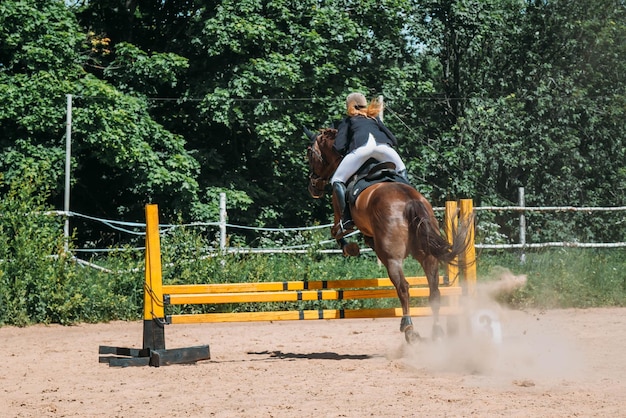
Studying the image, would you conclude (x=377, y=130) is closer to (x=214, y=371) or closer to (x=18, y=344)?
(x=214, y=371)

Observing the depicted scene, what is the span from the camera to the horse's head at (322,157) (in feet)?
33.2

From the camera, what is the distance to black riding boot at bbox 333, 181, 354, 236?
9.44 m

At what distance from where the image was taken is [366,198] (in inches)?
356

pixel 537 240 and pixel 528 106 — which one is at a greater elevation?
pixel 528 106

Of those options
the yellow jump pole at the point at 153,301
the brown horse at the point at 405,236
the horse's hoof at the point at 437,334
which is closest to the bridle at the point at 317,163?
the brown horse at the point at 405,236

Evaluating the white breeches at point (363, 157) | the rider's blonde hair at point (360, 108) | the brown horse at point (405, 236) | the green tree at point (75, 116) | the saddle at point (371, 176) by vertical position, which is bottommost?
the brown horse at point (405, 236)

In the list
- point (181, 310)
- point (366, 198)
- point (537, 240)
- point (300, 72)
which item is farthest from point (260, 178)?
point (366, 198)

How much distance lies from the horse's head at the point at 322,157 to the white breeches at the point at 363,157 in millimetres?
585

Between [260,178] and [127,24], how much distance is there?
523 cm

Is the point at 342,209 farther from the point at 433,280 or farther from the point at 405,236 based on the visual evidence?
the point at 433,280

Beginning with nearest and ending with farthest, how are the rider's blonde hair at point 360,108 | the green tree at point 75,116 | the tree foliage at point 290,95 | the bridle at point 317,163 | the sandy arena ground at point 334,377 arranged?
the sandy arena ground at point 334,377 < the rider's blonde hair at point 360,108 < the bridle at point 317,163 < the green tree at point 75,116 < the tree foliage at point 290,95

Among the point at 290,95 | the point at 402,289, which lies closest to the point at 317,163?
the point at 402,289

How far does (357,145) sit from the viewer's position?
367 inches

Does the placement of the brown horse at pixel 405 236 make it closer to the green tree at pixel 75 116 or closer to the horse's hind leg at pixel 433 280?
the horse's hind leg at pixel 433 280
